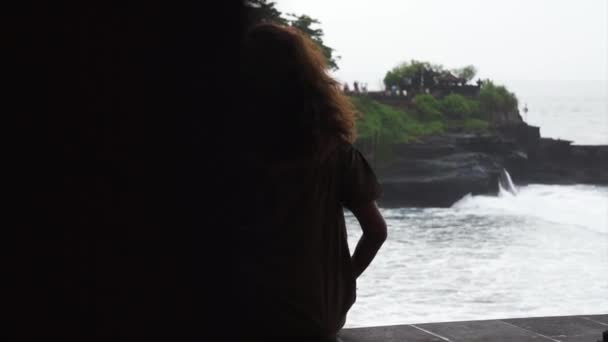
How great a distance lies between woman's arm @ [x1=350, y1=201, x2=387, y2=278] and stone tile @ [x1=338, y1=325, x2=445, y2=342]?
3.80 feet

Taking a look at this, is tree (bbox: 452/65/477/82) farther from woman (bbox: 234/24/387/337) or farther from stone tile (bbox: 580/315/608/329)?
woman (bbox: 234/24/387/337)

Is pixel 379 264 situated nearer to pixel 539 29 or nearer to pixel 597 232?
pixel 597 232

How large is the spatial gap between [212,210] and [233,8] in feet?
0.98

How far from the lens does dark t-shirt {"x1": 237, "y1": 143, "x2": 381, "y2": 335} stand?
133 cm

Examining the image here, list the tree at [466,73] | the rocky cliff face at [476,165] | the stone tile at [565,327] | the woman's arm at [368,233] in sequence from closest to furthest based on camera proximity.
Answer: the woman's arm at [368,233]
the stone tile at [565,327]
the rocky cliff face at [476,165]
the tree at [466,73]

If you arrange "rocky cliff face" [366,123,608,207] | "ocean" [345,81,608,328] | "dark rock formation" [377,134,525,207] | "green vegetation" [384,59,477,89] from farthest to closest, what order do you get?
"green vegetation" [384,59,477,89] → "rocky cliff face" [366,123,608,207] → "dark rock formation" [377,134,525,207] → "ocean" [345,81,608,328]

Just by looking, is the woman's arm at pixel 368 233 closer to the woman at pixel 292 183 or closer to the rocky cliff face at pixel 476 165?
the woman at pixel 292 183

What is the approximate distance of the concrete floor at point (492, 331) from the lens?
269 centimetres

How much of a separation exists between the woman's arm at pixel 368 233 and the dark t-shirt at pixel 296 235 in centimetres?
5

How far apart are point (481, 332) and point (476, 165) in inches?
1526

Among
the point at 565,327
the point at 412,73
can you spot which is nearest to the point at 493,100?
the point at 412,73

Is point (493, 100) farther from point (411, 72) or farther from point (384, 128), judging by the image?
point (384, 128)

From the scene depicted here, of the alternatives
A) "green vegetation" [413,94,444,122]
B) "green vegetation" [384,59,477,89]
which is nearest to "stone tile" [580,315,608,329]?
"green vegetation" [413,94,444,122]

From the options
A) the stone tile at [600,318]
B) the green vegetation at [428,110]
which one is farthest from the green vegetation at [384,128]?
the stone tile at [600,318]
